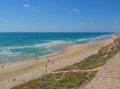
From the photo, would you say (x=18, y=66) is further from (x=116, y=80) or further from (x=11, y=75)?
(x=116, y=80)

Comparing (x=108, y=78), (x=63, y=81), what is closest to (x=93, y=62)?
(x=63, y=81)

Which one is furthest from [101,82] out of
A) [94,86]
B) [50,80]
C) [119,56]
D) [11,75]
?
[11,75]

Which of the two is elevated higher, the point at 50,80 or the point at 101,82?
the point at 101,82

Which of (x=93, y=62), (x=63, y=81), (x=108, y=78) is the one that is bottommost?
(x=63, y=81)

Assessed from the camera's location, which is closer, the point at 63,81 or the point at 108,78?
the point at 108,78

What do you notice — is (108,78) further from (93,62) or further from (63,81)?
(93,62)

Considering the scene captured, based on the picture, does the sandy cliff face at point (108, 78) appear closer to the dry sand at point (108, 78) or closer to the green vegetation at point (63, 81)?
the dry sand at point (108, 78)

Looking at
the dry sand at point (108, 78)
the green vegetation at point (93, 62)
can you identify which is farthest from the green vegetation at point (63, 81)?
the dry sand at point (108, 78)

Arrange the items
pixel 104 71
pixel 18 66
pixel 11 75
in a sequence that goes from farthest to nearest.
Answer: pixel 18 66
pixel 11 75
pixel 104 71

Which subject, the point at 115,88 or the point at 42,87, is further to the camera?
the point at 42,87
